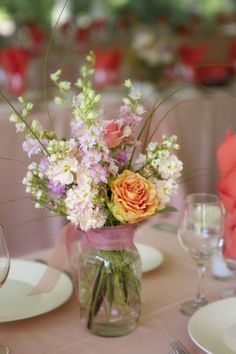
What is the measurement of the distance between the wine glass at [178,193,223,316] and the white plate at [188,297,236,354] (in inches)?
2.6

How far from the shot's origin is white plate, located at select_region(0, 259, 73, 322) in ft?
3.18

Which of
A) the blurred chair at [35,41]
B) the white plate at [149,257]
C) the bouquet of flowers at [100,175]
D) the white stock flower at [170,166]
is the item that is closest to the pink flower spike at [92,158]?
the bouquet of flowers at [100,175]

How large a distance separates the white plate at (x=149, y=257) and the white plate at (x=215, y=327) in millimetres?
221

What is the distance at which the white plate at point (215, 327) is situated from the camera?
849 millimetres

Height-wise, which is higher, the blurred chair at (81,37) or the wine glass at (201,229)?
the blurred chair at (81,37)

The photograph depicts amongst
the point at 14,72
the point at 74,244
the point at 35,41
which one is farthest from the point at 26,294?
the point at 35,41

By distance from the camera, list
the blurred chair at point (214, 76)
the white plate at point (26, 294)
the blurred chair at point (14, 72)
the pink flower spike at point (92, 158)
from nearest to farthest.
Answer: the pink flower spike at point (92, 158) → the white plate at point (26, 294) → the blurred chair at point (14, 72) → the blurred chair at point (214, 76)

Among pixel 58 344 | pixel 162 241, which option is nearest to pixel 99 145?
pixel 58 344

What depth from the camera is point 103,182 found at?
2.76ft

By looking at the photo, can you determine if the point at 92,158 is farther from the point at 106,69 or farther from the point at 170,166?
the point at 106,69

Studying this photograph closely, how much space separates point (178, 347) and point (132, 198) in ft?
0.79

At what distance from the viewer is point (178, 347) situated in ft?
2.86

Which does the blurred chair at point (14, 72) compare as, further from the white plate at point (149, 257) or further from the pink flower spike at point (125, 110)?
the pink flower spike at point (125, 110)

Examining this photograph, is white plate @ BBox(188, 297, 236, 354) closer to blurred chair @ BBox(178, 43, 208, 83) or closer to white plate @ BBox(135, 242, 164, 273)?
white plate @ BBox(135, 242, 164, 273)
